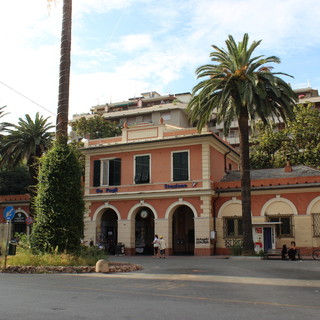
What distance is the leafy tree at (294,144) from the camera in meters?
35.3

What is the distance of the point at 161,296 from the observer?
10102 millimetres

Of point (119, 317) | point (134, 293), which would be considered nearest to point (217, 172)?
point (134, 293)

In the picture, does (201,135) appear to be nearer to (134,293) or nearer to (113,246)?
(113,246)

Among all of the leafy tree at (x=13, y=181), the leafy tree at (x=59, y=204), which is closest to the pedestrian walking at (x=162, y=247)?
the leafy tree at (x=59, y=204)

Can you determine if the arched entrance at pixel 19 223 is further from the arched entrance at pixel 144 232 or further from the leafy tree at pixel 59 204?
the leafy tree at pixel 59 204

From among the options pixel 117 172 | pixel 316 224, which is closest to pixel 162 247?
pixel 117 172

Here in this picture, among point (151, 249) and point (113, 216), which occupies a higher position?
point (113, 216)

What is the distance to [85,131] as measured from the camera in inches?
1806

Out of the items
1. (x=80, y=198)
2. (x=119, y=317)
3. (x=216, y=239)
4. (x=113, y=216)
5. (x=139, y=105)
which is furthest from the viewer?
(x=139, y=105)

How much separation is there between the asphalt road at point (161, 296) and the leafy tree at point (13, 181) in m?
32.0

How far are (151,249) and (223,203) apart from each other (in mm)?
7605

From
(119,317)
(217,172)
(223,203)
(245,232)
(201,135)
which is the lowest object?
(119,317)

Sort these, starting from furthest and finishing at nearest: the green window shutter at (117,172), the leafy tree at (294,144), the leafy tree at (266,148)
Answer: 1. the leafy tree at (266,148)
2. the leafy tree at (294,144)
3. the green window shutter at (117,172)

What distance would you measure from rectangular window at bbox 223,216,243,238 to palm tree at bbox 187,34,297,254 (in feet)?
11.2
